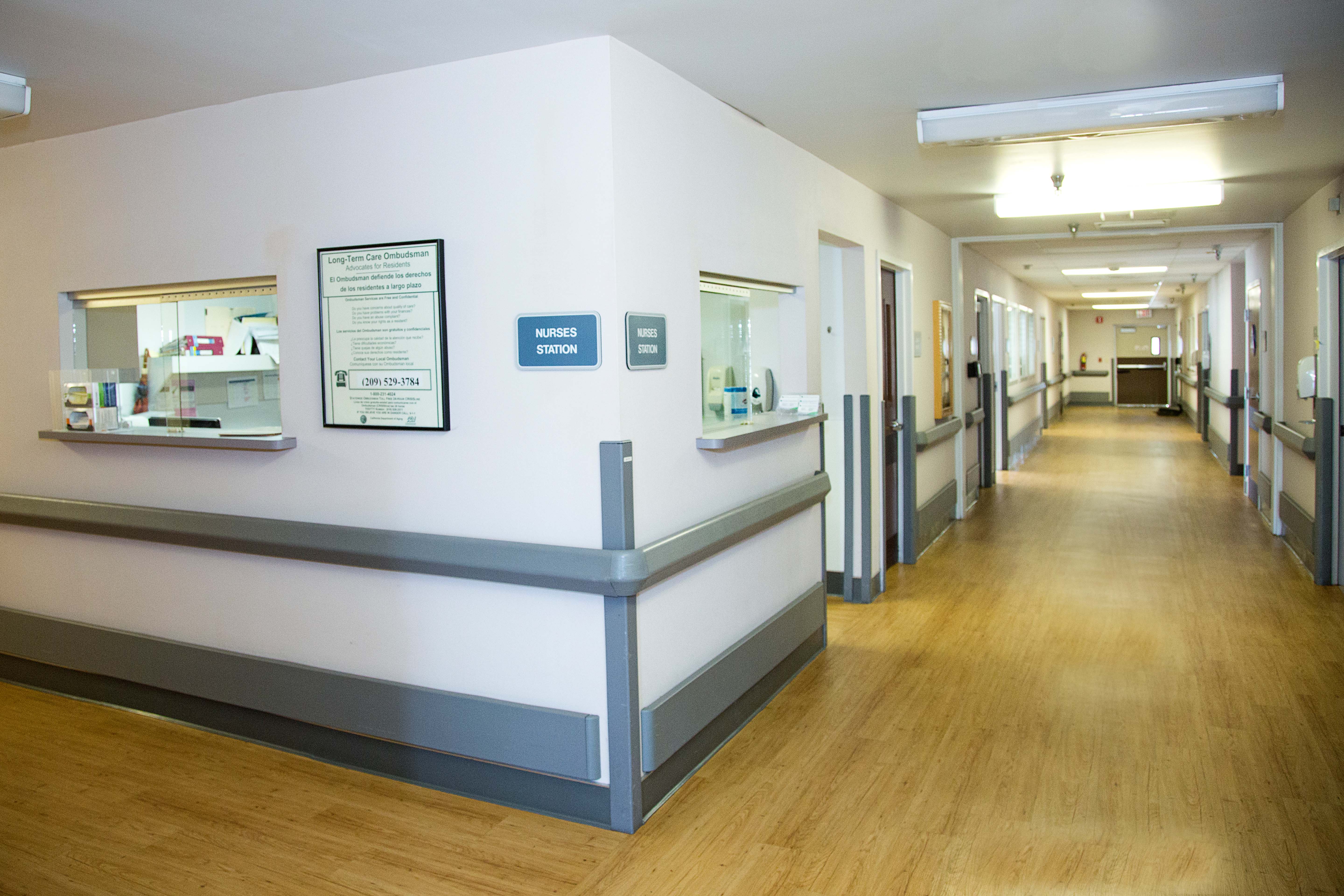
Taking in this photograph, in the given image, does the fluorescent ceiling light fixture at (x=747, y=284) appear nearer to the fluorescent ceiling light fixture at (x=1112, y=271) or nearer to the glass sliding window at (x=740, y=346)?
the glass sliding window at (x=740, y=346)

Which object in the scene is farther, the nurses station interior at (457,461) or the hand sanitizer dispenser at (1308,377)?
the hand sanitizer dispenser at (1308,377)

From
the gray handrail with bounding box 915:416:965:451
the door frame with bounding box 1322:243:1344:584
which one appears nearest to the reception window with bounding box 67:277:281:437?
the gray handrail with bounding box 915:416:965:451

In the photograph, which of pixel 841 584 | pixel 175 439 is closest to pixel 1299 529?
pixel 841 584

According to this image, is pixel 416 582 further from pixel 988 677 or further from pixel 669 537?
pixel 988 677

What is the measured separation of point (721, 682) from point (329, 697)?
145 cm

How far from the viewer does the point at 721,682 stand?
3625 mm

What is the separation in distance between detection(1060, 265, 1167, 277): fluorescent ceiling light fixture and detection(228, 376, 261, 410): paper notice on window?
10.8 meters

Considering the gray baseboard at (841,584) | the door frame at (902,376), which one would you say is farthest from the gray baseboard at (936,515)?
the gray baseboard at (841,584)

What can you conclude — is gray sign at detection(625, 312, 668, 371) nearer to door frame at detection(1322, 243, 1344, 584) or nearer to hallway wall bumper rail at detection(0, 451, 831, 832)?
hallway wall bumper rail at detection(0, 451, 831, 832)

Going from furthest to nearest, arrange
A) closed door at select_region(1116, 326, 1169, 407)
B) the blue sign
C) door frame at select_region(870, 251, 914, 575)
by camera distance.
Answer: closed door at select_region(1116, 326, 1169, 407), door frame at select_region(870, 251, 914, 575), the blue sign

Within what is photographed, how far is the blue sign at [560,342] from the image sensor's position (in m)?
3.00

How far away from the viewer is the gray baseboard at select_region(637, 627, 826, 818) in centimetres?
324

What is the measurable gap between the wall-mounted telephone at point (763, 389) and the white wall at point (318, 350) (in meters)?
1.66

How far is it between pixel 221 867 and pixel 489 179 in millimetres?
2287
